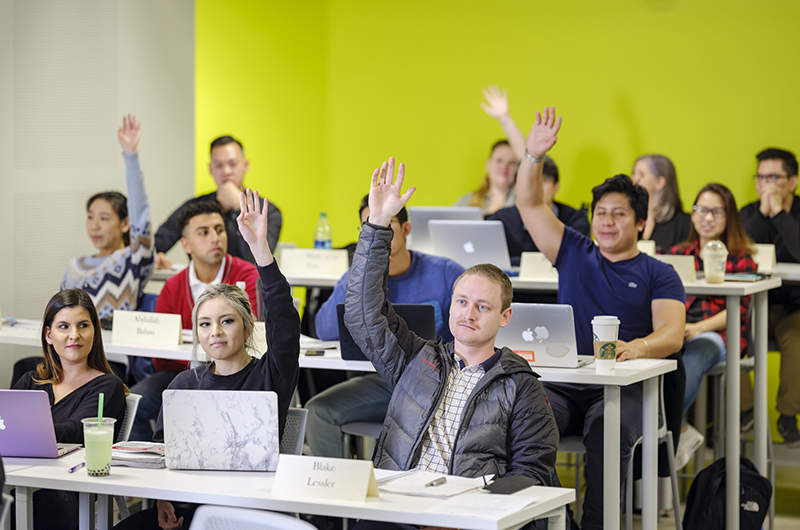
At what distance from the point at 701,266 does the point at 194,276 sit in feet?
7.81

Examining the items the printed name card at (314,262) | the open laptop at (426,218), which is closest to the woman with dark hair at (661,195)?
the open laptop at (426,218)

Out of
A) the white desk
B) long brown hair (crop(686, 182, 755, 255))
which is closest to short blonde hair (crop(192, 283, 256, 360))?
the white desk

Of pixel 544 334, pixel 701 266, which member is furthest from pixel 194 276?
pixel 701 266

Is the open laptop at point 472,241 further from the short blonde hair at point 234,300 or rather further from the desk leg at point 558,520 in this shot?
the desk leg at point 558,520

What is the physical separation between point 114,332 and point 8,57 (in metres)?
1.79

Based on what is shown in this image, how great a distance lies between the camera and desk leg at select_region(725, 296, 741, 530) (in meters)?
3.55

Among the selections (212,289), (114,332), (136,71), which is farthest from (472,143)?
(212,289)

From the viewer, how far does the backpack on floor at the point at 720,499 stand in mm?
3500

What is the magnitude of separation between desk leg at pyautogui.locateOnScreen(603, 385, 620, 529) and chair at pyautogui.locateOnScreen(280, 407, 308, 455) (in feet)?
2.94

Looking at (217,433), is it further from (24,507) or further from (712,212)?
(712,212)

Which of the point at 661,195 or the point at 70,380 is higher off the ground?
the point at 661,195

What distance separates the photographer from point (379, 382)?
361 centimetres

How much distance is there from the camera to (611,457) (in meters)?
2.79

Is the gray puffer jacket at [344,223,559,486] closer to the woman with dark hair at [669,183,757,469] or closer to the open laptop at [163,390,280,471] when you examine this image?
the open laptop at [163,390,280,471]
